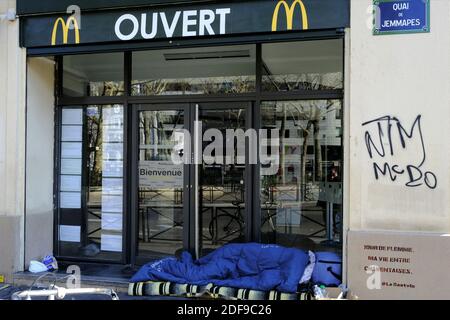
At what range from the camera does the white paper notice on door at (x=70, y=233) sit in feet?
20.9

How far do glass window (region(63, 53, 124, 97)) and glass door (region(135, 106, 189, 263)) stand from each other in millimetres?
680

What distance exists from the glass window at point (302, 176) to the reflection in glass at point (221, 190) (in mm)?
329

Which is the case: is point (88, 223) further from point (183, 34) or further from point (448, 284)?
point (448, 284)

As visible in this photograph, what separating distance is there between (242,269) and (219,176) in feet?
4.58

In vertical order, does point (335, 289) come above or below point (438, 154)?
below

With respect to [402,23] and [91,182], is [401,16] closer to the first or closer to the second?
[402,23]

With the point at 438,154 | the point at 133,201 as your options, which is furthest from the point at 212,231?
the point at 438,154

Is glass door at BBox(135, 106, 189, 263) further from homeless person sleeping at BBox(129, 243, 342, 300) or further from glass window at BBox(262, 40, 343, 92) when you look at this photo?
glass window at BBox(262, 40, 343, 92)

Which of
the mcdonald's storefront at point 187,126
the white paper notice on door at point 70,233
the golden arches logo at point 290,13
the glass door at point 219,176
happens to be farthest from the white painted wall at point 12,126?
the golden arches logo at point 290,13

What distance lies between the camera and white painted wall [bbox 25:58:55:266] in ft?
19.2

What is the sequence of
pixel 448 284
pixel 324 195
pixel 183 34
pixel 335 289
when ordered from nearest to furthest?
pixel 448 284
pixel 335 289
pixel 183 34
pixel 324 195

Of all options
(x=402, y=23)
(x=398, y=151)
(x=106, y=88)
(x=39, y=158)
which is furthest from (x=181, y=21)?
(x=398, y=151)

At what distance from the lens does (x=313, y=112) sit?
6219 millimetres

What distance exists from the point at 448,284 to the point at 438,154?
1272mm
